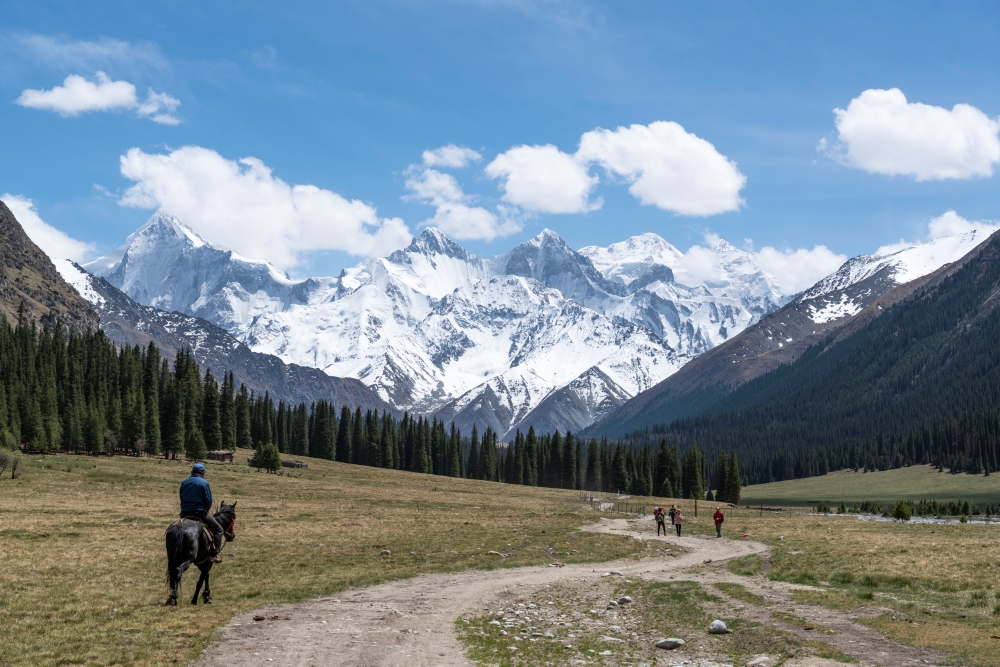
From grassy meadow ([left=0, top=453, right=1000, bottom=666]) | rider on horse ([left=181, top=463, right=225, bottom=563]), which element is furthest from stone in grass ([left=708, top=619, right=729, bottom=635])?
rider on horse ([left=181, top=463, right=225, bottom=563])

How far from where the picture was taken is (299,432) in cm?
19738

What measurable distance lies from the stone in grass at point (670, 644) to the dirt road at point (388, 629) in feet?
12.3

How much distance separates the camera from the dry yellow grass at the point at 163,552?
794 inches

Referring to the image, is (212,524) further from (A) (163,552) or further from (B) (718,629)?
(A) (163,552)

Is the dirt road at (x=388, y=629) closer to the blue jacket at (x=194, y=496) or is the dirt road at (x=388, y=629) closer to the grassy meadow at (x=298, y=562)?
the grassy meadow at (x=298, y=562)

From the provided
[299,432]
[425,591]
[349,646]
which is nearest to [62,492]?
[425,591]

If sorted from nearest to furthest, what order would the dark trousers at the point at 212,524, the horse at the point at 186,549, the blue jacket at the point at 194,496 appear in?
1. the horse at the point at 186,549
2. the blue jacket at the point at 194,496
3. the dark trousers at the point at 212,524

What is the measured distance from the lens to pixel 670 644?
2017 cm

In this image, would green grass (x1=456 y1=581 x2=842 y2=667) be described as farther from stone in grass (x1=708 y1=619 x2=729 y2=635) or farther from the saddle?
the saddle

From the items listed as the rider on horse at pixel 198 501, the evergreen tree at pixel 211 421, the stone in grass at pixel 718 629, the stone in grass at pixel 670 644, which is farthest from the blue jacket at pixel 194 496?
the evergreen tree at pixel 211 421

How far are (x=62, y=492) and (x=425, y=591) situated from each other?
168ft

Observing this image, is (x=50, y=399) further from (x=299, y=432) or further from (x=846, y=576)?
(x=846, y=576)

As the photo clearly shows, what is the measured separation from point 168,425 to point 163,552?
95224 millimetres

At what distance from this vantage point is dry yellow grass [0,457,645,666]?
20156 millimetres
